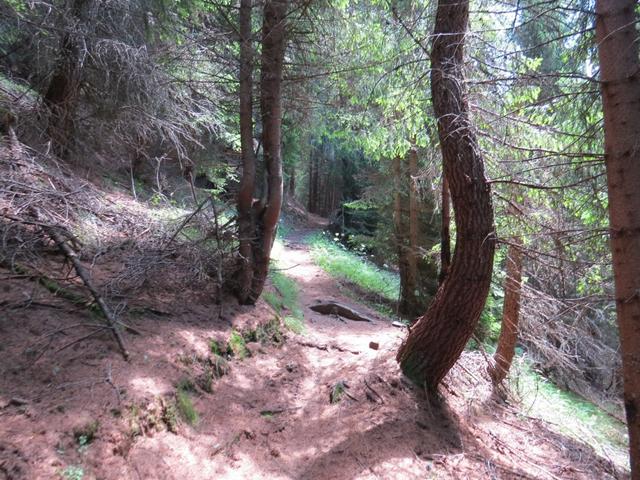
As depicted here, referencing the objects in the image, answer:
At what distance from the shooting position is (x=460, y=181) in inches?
171

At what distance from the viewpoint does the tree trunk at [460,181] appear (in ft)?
14.1

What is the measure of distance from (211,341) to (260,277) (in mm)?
1641

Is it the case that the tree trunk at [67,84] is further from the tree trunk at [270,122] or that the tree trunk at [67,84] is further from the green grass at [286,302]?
the green grass at [286,302]

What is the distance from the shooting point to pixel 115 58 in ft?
17.2

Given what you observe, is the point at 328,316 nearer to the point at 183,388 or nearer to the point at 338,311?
the point at 338,311

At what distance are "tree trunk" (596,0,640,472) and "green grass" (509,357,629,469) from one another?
3.01 metres

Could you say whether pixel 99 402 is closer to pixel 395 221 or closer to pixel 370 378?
pixel 370 378

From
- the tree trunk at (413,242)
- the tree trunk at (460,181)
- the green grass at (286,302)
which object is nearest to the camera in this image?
the tree trunk at (460,181)

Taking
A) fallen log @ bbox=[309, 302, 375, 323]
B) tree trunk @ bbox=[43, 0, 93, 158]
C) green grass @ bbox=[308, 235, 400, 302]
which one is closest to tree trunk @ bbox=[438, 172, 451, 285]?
fallen log @ bbox=[309, 302, 375, 323]

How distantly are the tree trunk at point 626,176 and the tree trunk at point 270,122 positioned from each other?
4.08m

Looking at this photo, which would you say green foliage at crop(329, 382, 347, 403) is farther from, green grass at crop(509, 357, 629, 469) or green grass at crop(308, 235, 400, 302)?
green grass at crop(308, 235, 400, 302)

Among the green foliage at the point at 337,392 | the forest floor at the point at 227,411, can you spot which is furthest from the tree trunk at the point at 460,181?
the green foliage at the point at 337,392

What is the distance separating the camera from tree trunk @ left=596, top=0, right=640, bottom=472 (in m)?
2.97

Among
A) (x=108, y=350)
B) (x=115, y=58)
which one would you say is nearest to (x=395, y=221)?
(x=115, y=58)
